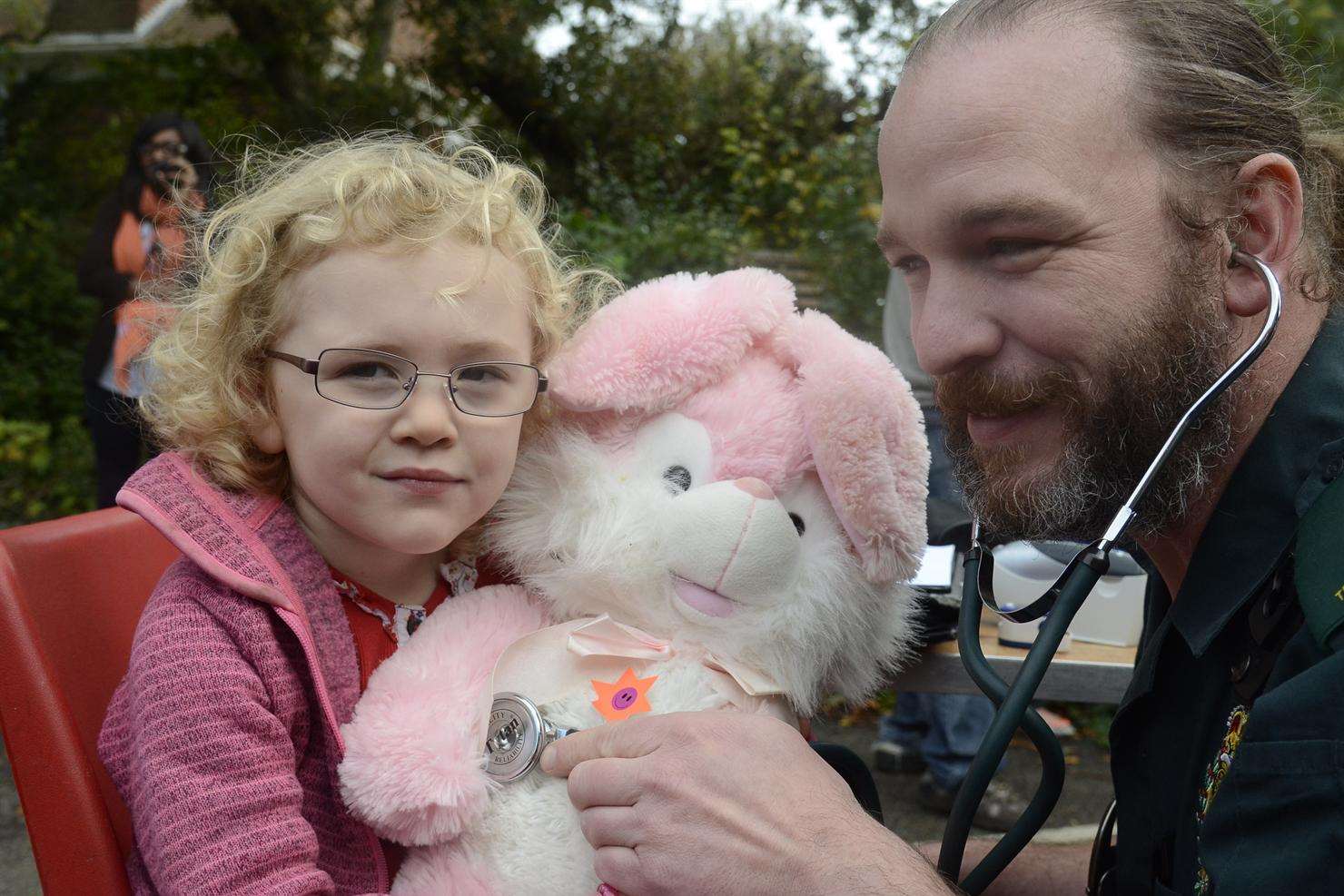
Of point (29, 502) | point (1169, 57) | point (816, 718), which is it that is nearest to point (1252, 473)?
point (1169, 57)

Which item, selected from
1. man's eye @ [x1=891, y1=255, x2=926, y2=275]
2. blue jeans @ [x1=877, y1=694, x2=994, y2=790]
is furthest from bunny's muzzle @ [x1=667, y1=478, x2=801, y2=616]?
blue jeans @ [x1=877, y1=694, x2=994, y2=790]

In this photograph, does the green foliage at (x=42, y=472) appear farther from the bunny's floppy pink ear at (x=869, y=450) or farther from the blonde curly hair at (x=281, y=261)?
the bunny's floppy pink ear at (x=869, y=450)

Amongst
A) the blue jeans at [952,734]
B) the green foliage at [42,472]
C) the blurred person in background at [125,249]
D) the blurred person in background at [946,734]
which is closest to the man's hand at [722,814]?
the blurred person in background at [946,734]

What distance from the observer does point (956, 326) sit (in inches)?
57.2

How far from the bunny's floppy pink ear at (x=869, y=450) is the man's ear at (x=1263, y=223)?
1.50 ft

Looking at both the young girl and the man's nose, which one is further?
the man's nose

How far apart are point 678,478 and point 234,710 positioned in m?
0.66

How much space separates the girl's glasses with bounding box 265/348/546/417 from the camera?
4.70 ft

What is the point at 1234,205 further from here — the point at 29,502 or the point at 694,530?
the point at 29,502

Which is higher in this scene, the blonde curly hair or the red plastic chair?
the blonde curly hair

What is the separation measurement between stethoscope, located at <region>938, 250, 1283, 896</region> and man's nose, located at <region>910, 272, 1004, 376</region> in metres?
0.27

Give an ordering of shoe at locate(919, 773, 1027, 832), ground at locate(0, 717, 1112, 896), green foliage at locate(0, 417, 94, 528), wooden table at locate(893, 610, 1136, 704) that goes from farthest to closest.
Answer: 1. green foliage at locate(0, 417, 94, 528)
2. shoe at locate(919, 773, 1027, 832)
3. ground at locate(0, 717, 1112, 896)
4. wooden table at locate(893, 610, 1136, 704)

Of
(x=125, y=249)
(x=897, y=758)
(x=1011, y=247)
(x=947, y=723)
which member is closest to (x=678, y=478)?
(x=1011, y=247)

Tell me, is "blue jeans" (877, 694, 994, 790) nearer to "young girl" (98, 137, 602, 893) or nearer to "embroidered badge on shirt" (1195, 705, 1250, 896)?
"embroidered badge on shirt" (1195, 705, 1250, 896)
